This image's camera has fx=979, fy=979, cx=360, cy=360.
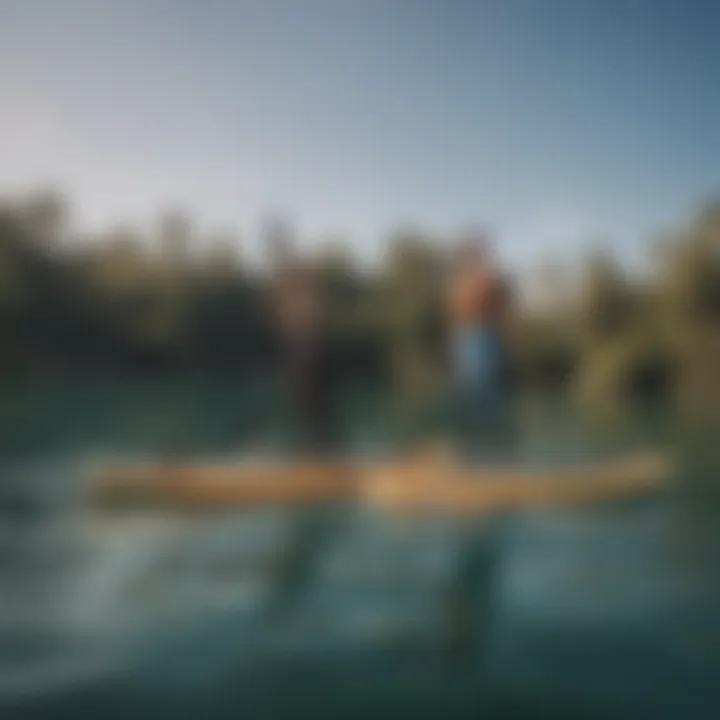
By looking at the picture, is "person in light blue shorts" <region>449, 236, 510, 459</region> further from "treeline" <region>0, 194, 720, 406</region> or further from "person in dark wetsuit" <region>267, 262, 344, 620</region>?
"person in dark wetsuit" <region>267, 262, 344, 620</region>

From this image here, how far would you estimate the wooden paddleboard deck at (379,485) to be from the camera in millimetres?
2012

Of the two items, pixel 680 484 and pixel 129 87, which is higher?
pixel 129 87

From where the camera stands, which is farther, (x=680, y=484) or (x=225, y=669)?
(x=680, y=484)

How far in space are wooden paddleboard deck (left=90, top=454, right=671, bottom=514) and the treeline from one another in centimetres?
17

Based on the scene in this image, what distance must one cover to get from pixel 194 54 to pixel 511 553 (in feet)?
4.11

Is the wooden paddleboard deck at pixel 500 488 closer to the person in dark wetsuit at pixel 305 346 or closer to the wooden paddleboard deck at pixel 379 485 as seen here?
the wooden paddleboard deck at pixel 379 485

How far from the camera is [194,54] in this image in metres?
2.10

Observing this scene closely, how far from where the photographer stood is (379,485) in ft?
6.74

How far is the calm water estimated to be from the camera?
1904 millimetres

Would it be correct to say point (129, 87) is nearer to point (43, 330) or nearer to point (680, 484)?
point (43, 330)

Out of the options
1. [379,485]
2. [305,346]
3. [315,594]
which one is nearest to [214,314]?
[305,346]

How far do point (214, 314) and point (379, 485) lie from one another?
0.50m

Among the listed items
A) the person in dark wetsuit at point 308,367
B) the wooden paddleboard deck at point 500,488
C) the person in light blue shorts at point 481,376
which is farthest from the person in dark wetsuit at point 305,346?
the person in light blue shorts at point 481,376

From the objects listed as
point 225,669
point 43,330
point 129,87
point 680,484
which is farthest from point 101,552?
point 680,484
